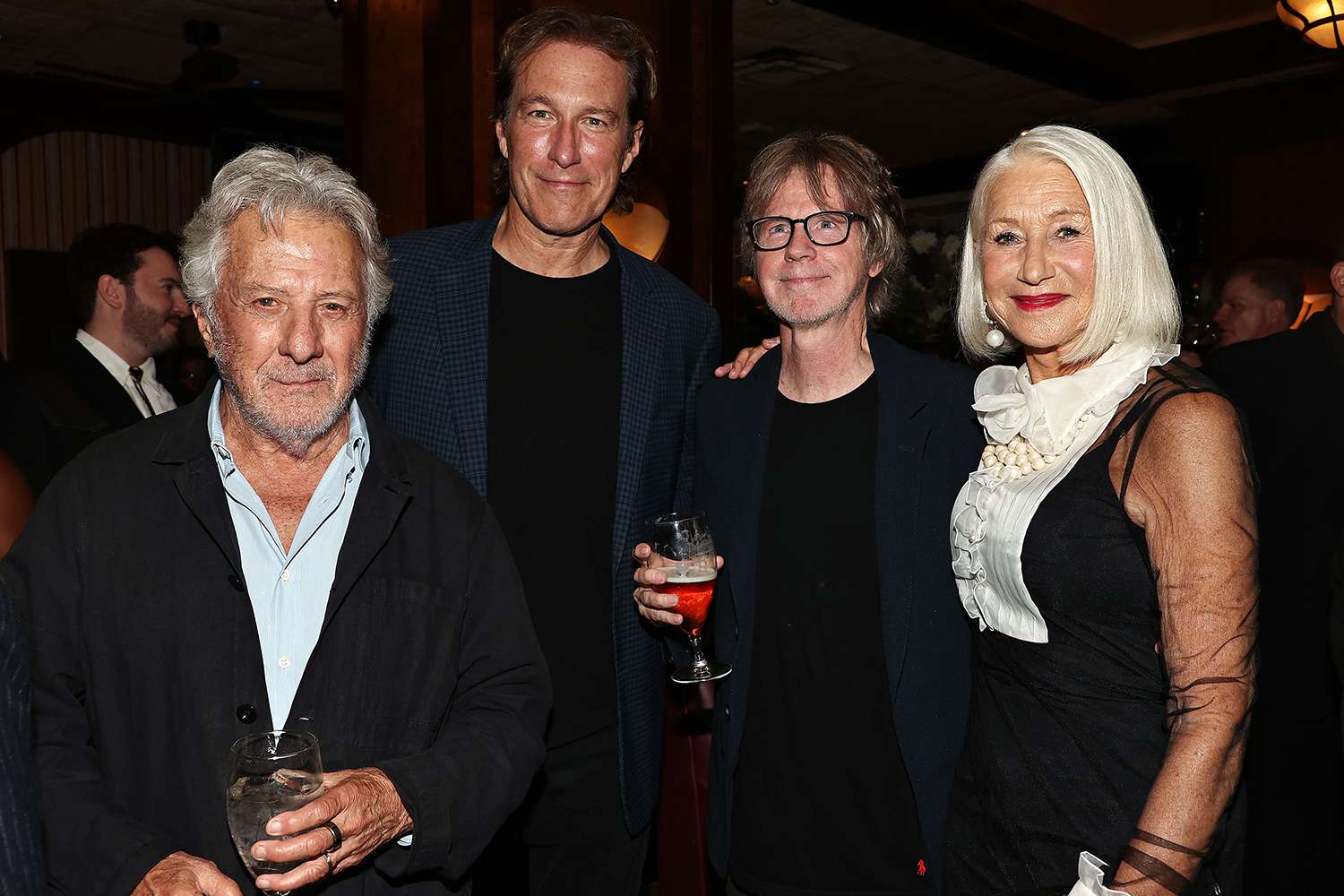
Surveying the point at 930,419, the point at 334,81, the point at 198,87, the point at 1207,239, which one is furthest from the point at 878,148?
the point at 930,419

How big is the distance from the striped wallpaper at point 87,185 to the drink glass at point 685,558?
9.84 meters

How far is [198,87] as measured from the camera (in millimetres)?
7430

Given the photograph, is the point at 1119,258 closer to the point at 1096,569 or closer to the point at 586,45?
the point at 1096,569

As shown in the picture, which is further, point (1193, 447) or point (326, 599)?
point (326, 599)

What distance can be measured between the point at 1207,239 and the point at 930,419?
9.68 m

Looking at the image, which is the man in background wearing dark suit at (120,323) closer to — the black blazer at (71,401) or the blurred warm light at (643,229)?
the black blazer at (71,401)

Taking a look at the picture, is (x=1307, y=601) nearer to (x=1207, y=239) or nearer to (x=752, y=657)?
(x=752, y=657)

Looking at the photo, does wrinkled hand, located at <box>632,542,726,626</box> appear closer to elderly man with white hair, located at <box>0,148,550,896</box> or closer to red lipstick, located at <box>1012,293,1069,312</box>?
elderly man with white hair, located at <box>0,148,550,896</box>

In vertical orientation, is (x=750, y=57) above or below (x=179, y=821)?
above

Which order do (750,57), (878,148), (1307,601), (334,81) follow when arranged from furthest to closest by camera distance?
(878,148) → (334,81) → (750,57) → (1307,601)

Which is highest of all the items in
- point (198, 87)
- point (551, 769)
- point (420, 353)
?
point (198, 87)

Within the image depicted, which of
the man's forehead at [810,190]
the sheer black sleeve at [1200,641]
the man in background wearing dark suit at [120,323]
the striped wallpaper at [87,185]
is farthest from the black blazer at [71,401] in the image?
the striped wallpaper at [87,185]

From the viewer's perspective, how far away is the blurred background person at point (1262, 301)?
5.19 meters

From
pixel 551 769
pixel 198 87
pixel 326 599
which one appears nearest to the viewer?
pixel 326 599
